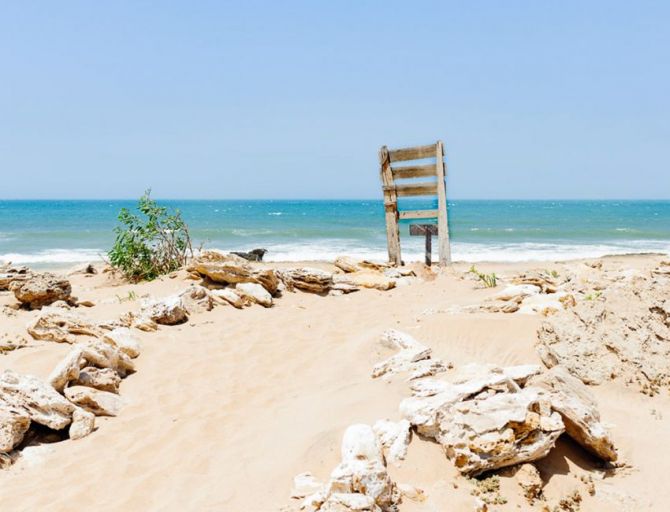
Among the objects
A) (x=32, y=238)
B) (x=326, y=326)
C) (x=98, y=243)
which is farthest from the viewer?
(x=32, y=238)

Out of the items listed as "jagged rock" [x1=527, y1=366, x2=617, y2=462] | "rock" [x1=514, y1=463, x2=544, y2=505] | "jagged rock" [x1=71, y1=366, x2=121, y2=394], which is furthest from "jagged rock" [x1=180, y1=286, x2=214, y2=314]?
"rock" [x1=514, y1=463, x2=544, y2=505]

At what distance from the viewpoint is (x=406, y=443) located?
A: 11.9 ft

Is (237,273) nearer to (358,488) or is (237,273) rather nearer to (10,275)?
(10,275)

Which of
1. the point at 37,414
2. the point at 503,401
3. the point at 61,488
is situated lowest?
the point at 61,488

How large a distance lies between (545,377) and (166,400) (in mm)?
3414

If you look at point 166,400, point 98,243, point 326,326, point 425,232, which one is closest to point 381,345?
point 326,326

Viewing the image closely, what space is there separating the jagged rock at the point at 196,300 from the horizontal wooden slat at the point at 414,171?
562 cm


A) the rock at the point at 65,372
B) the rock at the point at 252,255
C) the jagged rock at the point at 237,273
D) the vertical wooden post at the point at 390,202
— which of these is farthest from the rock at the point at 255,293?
the rock at the point at 252,255

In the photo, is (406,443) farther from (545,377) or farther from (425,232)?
(425,232)

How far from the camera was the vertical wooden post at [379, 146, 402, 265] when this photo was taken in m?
12.2

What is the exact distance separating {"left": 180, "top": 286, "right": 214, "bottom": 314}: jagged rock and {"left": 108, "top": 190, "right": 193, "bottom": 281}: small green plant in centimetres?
329

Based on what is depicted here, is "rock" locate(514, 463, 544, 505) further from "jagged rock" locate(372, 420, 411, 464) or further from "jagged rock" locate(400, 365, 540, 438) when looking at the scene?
"jagged rock" locate(372, 420, 411, 464)

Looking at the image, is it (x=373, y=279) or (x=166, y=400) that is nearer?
(x=166, y=400)

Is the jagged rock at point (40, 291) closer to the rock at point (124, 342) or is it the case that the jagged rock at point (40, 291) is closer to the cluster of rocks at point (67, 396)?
the rock at point (124, 342)
